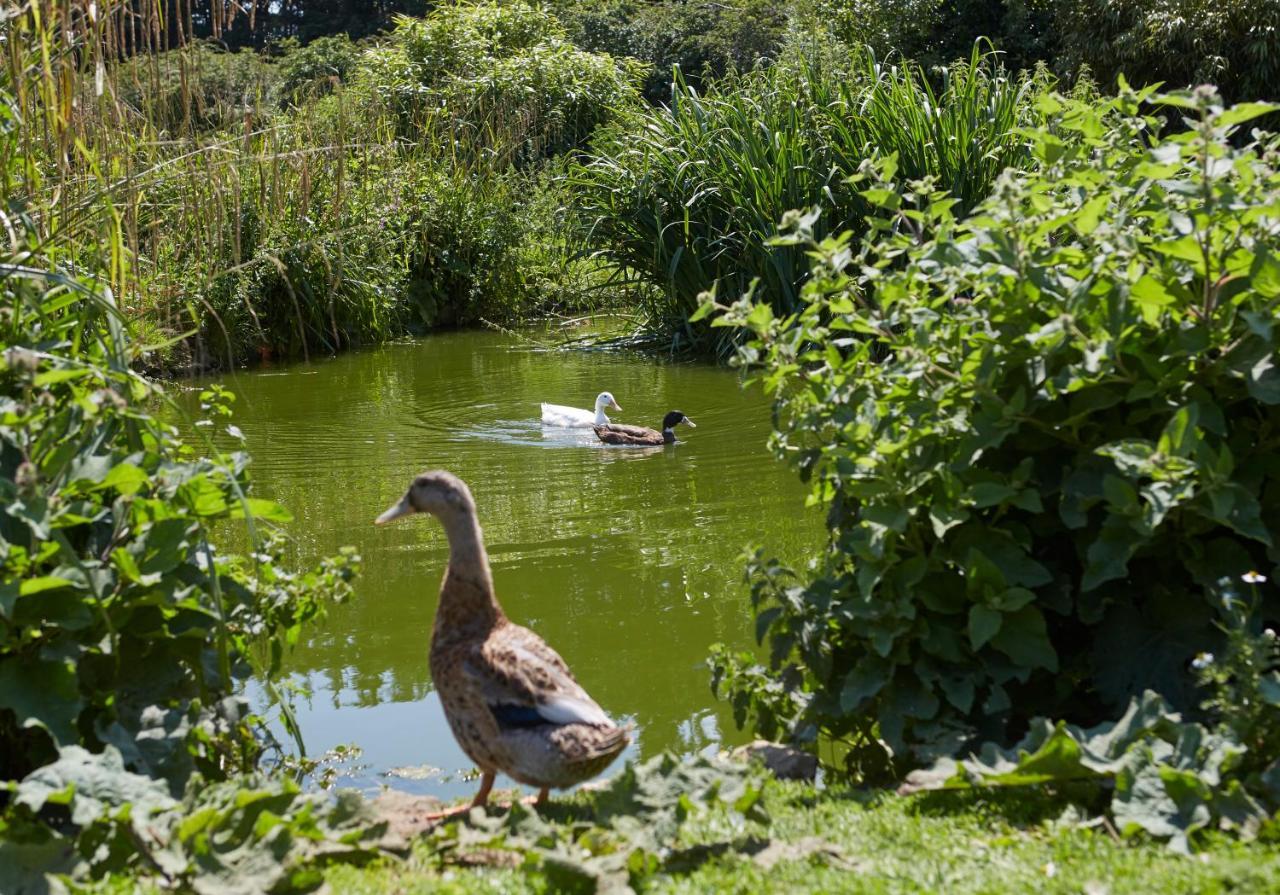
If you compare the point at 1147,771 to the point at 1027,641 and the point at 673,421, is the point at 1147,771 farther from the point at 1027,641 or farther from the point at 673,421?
the point at 673,421

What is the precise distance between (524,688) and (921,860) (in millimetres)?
1337

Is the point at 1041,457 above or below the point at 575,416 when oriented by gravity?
above

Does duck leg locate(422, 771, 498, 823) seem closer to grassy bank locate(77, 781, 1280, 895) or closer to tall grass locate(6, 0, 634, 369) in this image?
grassy bank locate(77, 781, 1280, 895)

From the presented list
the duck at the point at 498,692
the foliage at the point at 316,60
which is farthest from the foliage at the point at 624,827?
the foliage at the point at 316,60

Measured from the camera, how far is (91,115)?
5605 mm

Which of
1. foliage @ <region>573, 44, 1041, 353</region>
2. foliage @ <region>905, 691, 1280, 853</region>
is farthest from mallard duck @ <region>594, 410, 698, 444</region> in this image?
foliage @ <region>905, 691, 1280, 853</region>

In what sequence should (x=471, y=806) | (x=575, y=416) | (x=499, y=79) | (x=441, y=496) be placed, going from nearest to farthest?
(x=471, y=806)
(x=441, y=496)
(x=575, y=416)
(x=499, y=79)

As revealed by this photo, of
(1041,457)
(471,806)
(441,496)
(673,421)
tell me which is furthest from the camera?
(673,421)

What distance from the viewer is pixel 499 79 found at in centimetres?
2517

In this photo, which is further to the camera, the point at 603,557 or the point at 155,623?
the point at 603,557

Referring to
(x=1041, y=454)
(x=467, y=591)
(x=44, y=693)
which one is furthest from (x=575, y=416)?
(x=44, y=693)

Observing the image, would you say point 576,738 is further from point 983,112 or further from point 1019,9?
point 1019,9

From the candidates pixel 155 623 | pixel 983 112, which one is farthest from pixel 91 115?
pixel 983 112

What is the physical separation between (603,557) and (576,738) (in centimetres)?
373
